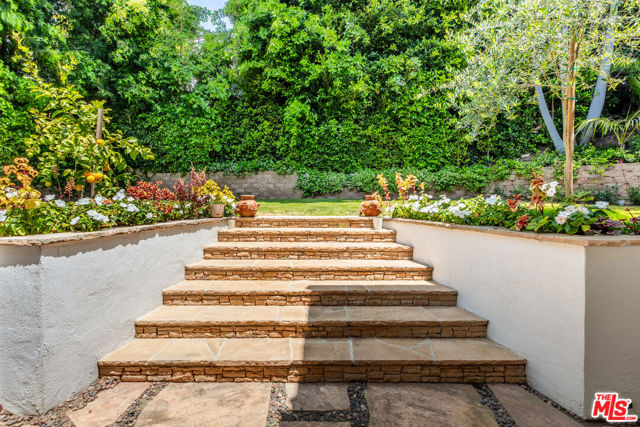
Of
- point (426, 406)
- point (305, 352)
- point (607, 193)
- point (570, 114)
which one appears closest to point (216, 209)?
point (305, 352)

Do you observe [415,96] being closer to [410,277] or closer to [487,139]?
[487,139]

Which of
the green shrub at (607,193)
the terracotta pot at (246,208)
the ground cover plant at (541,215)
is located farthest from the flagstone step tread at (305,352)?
the green shrub at (607,193)

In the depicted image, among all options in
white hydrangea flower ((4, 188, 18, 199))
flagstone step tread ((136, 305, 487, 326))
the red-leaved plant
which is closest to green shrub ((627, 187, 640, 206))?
flagstone step tread ((136, 305, 487, 326))

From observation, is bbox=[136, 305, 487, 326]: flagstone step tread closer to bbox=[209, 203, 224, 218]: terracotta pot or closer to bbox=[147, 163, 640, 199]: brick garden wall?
bbox=[209, 203, 224, 218]: terracotta pot

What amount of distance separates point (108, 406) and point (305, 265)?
221 cm

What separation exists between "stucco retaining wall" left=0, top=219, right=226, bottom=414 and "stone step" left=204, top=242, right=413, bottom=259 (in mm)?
1460

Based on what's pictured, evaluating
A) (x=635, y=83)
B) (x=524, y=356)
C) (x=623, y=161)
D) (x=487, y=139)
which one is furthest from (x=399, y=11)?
(x=524, y=356)

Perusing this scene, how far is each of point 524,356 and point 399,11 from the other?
11.6 m

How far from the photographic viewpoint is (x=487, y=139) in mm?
10156

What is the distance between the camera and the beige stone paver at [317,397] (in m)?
2.04

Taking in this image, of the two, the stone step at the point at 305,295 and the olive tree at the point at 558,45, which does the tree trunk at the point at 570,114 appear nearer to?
the olive tree at the point at 558,45

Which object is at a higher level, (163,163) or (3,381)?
(163,163)

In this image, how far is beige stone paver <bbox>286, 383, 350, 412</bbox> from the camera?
80.4 inches
